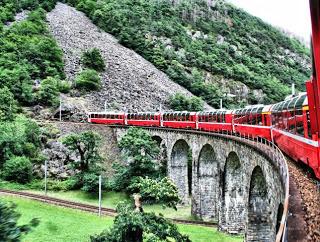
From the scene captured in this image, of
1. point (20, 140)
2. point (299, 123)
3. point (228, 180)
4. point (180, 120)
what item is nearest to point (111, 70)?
point (20, 140)

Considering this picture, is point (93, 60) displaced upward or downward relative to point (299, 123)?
upward

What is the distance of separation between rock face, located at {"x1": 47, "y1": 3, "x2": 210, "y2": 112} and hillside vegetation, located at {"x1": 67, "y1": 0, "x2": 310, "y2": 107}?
129 inches

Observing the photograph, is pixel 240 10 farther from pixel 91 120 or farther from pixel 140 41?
pixel 91 120

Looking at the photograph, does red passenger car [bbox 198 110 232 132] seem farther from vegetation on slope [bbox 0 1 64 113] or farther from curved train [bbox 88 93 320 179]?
vegetation on slope [bbox 0 1 64 113]

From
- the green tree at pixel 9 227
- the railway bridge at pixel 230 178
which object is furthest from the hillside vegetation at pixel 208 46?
the green tree at pixel 9 227

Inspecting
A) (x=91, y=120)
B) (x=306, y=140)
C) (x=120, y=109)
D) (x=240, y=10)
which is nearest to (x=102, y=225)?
(x=306, y=140)

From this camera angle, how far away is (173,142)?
132 ft

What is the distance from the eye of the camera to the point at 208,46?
350 ft

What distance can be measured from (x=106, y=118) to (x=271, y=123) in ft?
128

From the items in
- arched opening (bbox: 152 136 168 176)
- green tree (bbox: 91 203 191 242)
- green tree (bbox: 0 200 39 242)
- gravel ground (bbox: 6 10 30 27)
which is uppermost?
gravel ground (bbox: 6 10 30 27)

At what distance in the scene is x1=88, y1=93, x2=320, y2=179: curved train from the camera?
12594 millimetres

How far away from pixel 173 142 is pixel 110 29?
63.2 metres

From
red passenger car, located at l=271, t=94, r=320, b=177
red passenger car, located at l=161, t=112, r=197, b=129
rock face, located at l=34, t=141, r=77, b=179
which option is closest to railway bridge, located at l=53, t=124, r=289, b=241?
red passenger car, located at l=271, t=94, r=320, b=177

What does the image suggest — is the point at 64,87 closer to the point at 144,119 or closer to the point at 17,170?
the point at 144,119
